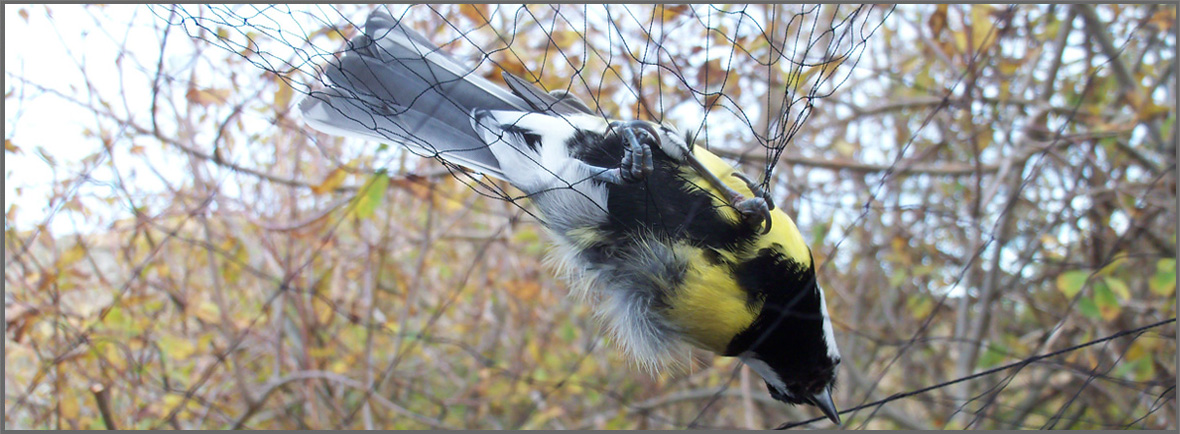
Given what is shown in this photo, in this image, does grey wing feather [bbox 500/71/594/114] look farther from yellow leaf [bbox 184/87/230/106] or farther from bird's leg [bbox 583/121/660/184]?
yellow leaf [bbox 184/87/230/106]

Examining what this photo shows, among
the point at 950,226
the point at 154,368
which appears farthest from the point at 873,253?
the point at 154,368

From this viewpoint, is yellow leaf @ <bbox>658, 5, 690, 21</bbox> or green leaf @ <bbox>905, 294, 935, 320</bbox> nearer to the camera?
yellow leaf @ <bbox>658, 5, 690, 21</bbox>

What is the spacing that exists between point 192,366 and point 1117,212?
10.6ft

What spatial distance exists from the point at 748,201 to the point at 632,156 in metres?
0.20

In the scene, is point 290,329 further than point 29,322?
Yes

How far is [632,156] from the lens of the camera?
3.74 feet

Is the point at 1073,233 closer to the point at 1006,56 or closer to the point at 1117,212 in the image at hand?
the point at 1117,212

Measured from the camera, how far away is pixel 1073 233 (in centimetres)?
250

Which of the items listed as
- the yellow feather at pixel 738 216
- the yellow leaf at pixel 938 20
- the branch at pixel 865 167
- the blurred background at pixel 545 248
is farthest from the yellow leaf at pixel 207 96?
the yellow leaf at pixel 938 20

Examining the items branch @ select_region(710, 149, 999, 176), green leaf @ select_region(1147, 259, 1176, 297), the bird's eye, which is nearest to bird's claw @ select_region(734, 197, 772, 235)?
the bird's eye

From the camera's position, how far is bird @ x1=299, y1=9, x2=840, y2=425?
116 cm

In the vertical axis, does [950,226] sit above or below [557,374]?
above

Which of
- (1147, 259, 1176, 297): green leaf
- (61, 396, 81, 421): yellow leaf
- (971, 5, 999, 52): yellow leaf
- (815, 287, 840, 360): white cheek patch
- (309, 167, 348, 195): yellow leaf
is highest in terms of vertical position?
(971, 5, 999, 52): yellow leaf

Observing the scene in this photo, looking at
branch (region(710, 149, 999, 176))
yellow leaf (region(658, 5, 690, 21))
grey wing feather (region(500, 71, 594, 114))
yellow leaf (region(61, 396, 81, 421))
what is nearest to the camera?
grey wing feather (region(500, 71, 594, 114))
